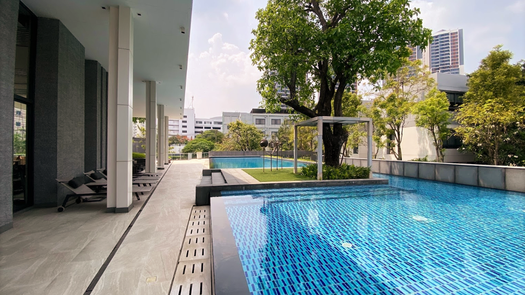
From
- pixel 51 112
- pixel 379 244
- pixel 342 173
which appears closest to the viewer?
pixel 379 244

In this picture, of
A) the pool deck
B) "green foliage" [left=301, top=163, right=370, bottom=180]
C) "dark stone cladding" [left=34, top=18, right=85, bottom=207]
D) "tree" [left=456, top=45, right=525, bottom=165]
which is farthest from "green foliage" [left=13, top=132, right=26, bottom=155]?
"tree" [left=456, top=45, right=525, bottom=165]

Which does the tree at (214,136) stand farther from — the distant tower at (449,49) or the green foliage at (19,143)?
the distant tower at (449,49)

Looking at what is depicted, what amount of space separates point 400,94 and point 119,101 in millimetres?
17952

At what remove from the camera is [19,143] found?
5293mm

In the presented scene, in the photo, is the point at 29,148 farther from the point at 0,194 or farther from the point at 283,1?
the point at 283,1

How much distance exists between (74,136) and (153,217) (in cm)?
371

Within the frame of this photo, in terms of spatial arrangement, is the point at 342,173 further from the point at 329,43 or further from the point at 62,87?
the point at 62,87

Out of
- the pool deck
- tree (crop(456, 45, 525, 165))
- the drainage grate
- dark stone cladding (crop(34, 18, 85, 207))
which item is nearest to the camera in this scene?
the drainage grate

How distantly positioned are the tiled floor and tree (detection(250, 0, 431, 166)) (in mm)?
7047

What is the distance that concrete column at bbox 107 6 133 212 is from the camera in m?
5.36

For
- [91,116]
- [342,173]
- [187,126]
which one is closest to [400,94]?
[342,173]

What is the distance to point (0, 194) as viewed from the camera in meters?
4.02

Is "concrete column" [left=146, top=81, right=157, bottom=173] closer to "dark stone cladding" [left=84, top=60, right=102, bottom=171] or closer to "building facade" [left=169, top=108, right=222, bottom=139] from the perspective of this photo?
"dark stone cladding" [left=84, top=60, right=102, bottom=171]

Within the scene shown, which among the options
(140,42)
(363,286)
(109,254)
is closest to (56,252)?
(109,254)
